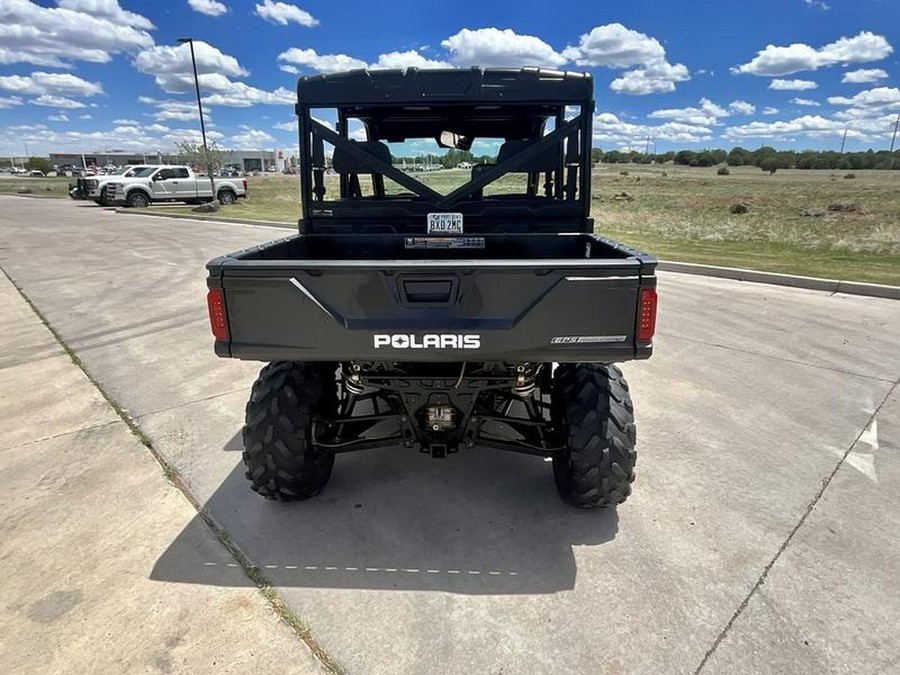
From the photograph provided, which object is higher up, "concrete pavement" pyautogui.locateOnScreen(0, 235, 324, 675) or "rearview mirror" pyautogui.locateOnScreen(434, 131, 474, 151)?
"rearview mirror" pyautogui.locateOnScreen(434, 131, 474, 151)

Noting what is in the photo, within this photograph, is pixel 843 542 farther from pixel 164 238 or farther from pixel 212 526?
pixel 164 238

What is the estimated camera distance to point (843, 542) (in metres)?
2.90

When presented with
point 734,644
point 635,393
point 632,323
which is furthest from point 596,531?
point 635,393

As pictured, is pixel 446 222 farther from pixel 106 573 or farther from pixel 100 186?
pixel 100 186

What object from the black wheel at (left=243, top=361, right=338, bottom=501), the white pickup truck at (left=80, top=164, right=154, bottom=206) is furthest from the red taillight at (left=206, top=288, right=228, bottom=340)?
the white pickup truck at (left=80, top=164, right=154, bottom=206)

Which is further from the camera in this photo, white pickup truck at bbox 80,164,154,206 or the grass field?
white pickup truck at bbox 80,164,154,206

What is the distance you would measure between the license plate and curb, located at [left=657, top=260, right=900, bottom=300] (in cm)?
785

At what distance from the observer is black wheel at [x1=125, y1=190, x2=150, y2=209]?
25938mm

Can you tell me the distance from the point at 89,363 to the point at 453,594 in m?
4.89

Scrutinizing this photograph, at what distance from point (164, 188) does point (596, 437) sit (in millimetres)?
28647

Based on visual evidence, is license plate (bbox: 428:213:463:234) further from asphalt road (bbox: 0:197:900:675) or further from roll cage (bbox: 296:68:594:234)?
asphalt road (bbox: 0:197:900:675)

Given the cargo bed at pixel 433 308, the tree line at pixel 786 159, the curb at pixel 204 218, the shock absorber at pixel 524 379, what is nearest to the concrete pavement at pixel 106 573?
the cargo bed at pixel 433 308

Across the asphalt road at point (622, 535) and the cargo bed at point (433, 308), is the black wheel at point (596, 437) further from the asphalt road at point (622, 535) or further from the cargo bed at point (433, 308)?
the cargo bed at point (433, 308)

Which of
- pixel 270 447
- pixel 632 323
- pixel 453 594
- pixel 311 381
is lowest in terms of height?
pixel 453 594
